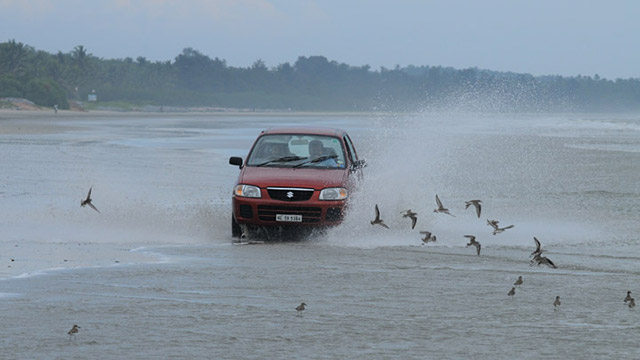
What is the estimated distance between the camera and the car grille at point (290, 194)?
1280 centimetres

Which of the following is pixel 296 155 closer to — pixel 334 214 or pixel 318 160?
pixel 318 160

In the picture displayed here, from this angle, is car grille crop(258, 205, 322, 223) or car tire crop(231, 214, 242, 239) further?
car tire crop(231, 214, 242, 239)

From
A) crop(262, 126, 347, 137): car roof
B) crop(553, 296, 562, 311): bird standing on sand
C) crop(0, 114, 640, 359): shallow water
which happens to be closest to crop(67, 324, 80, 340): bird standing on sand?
crop(0, 114, 640, 359): shallow water

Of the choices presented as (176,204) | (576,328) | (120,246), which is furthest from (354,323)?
(176,204)

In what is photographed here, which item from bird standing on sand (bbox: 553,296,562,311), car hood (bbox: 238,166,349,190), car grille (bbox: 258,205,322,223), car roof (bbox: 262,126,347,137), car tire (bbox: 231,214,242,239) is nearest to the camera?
bird standing on sand (bbox: 553,296,562,311)

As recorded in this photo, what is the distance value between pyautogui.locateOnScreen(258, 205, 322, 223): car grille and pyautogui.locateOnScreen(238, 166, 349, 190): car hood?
29cm

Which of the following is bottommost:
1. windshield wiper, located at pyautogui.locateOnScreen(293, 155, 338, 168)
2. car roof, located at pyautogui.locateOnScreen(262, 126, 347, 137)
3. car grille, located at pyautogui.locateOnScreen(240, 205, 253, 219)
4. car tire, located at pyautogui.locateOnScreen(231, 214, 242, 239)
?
car tire, located at pyautogui.locateOnScreen(231, 214, 242, 239)

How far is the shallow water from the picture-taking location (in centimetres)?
690

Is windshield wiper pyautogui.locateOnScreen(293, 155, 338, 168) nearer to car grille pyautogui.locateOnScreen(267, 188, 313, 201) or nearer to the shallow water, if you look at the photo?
the shallow water

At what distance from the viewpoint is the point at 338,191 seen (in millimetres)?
12945

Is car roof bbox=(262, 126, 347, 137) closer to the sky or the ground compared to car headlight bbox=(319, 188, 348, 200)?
closer to the sky

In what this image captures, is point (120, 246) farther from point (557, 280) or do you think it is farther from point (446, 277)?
point (557, 280)

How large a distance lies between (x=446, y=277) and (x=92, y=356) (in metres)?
4.44

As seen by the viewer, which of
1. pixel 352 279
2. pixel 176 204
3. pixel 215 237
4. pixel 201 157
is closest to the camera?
pixel 352 279
